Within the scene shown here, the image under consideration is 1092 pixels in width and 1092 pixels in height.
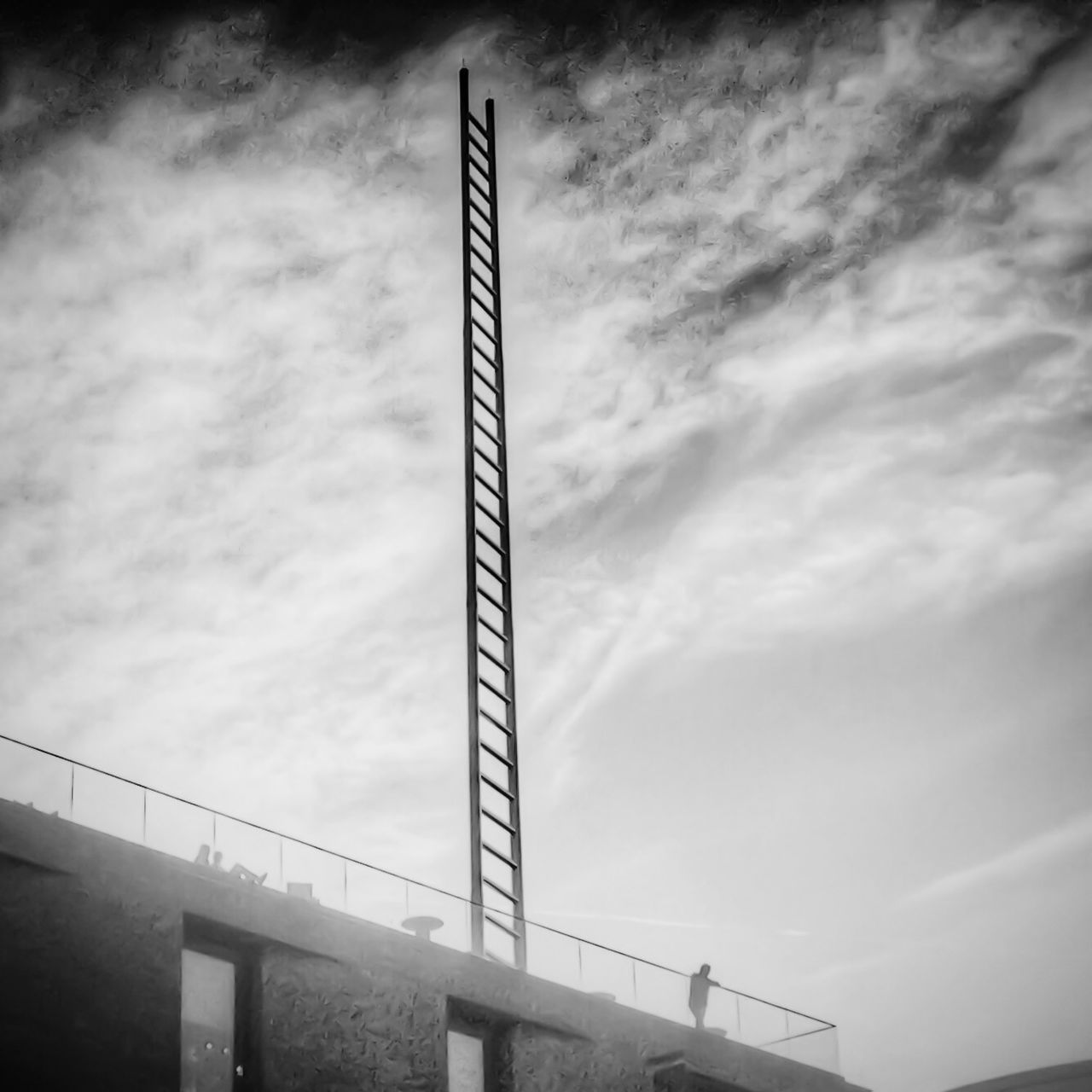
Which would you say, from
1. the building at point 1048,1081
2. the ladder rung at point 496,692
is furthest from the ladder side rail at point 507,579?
the building at point 1048,1081

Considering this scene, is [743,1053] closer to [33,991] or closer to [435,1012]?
[435,1012]

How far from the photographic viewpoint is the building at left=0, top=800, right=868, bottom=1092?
10047mm

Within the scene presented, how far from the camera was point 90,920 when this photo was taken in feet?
34.1

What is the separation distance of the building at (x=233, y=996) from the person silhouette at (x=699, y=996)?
1.56 meters

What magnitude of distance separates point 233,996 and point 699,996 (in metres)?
7.13

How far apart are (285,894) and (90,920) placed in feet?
6.69

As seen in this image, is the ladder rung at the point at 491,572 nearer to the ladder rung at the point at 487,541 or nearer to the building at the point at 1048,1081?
the ladder rung at the point at 487,541

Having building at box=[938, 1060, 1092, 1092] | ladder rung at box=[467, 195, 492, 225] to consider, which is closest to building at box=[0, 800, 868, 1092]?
ladder rung at box=[467, 195, 492, 225]

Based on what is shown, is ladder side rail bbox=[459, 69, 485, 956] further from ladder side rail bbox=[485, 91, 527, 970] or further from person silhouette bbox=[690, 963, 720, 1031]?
person silhouette bbox=[690, 963, 720, 1031]

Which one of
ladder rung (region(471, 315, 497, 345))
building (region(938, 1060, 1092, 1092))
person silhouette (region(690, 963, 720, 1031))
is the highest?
ladder rung (region(471, 315, 497, 345))

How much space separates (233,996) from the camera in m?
11.4

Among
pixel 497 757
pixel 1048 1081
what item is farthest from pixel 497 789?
pixel 1048 1081

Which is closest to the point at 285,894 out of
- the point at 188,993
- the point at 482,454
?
the point at 188,993

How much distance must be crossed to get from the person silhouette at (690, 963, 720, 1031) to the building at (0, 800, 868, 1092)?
156cm
